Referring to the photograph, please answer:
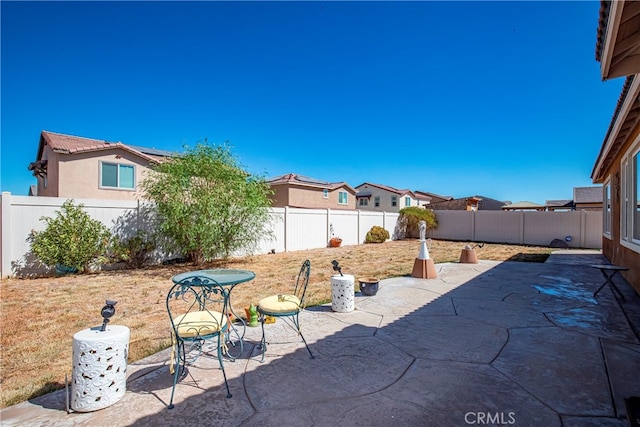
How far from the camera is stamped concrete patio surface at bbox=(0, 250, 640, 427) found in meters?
2.26

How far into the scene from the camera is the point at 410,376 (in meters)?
2.83

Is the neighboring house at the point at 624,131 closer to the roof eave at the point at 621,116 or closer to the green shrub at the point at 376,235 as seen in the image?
the roof eave at the point at 621,116

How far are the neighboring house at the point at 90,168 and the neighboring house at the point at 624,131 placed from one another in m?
13.1

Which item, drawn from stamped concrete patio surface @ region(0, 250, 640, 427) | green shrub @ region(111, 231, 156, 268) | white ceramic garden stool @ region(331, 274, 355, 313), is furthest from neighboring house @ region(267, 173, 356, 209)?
stamped concrete patio surface @ region(0, 250, 640, 427)

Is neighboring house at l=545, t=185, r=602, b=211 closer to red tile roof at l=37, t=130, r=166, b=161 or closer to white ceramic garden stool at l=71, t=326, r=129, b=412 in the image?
red tile roof at l=37, t=130, r=166, b=161

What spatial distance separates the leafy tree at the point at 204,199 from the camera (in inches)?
357

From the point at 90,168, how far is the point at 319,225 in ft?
34.6

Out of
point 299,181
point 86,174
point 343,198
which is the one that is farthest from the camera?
point 343,198

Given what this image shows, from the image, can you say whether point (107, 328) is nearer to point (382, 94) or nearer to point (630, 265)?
point (630, 265)

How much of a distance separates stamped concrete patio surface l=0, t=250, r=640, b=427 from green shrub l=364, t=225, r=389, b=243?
1300 centimetres

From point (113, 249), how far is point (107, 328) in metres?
7.52

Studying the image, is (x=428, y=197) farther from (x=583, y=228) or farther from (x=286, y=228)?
(x=286, y=228)

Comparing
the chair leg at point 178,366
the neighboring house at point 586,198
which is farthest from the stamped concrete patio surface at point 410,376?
the neighboring house at point 586,198

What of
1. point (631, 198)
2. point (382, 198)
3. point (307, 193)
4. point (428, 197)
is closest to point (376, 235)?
point (307, 193)
